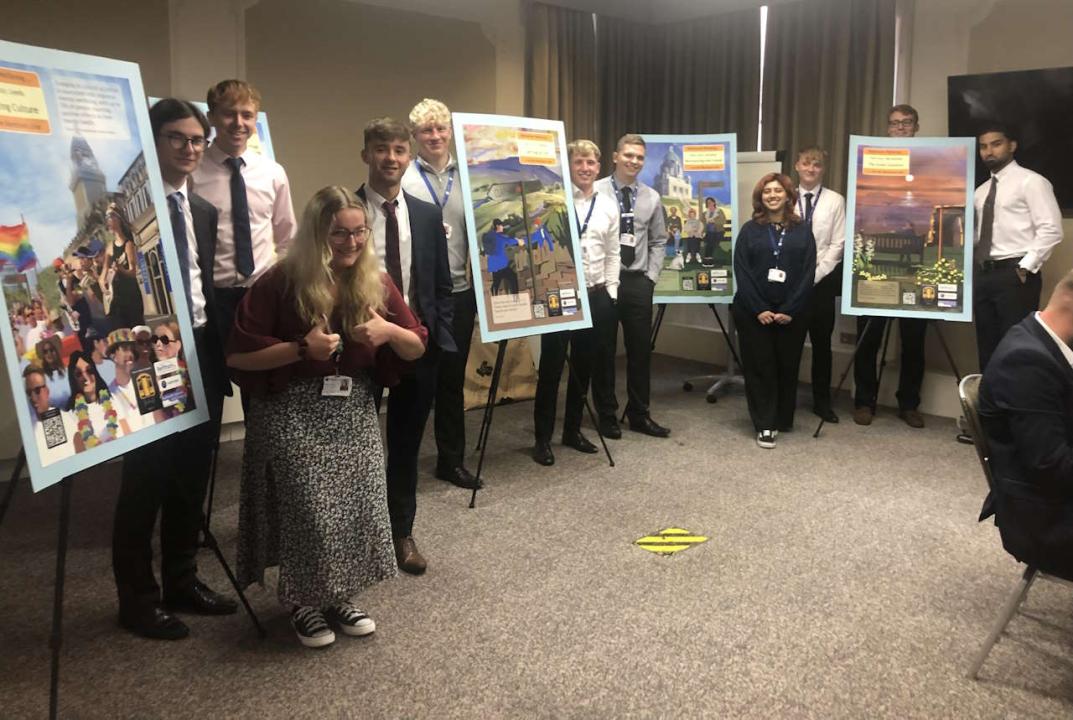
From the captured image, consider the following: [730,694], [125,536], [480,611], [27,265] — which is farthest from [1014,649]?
[27,265]

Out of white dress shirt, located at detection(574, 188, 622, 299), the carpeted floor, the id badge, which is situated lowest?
the carpeted floor

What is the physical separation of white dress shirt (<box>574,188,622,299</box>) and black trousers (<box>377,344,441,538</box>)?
1483 mm

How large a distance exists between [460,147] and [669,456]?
6.24 ft

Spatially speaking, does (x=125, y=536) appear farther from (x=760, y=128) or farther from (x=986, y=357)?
(x=760, y=128)

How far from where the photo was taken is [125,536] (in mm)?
2439

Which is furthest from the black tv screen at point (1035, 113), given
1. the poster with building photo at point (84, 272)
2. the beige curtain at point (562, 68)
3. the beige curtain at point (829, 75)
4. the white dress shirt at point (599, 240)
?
the poster with building photo at point (84, 272)

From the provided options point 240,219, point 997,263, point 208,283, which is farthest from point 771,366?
point 208,283

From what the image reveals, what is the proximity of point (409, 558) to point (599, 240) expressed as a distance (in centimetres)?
200

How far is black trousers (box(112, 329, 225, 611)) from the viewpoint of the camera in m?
2.42

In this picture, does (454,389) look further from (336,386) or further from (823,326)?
(823,326)

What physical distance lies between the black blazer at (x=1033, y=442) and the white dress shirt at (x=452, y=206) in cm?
209

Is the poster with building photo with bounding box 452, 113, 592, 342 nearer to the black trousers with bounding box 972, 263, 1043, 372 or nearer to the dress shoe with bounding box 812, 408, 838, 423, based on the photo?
the dress shoe with bounding box 812, 408, 838, 423

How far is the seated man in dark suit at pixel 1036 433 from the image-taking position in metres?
2.13

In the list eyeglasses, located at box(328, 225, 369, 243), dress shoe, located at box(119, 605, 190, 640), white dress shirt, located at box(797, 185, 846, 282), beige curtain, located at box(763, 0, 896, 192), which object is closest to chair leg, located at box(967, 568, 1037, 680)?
eyeglasses, located at box(328, 225, 369, 243)
